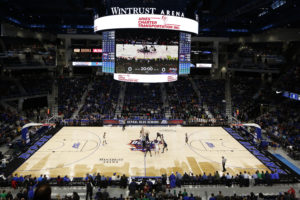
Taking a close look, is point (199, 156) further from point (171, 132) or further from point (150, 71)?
point (150, 71)

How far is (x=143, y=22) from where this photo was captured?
19.9 metres

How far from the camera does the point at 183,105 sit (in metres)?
33.5

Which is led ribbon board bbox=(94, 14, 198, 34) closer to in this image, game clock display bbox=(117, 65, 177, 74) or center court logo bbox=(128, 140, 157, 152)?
game clock display bbox=(117, 65, 177, 74)

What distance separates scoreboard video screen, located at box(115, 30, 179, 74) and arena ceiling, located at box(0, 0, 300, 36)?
2.74 meters

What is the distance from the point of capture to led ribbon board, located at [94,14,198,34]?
19.9 m

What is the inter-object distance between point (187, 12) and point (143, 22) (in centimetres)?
564

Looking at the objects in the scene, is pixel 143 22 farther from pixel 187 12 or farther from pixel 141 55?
pixel 187 12

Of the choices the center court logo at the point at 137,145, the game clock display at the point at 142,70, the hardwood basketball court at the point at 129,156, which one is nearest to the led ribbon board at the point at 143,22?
the game clock display at the point at 142,70

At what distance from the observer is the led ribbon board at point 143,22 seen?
19859 millimetres

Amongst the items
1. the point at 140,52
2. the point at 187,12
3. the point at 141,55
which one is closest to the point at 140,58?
the point at 141,55

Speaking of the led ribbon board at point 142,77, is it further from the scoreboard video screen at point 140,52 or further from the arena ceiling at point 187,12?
the arena ceiling at point 187,12

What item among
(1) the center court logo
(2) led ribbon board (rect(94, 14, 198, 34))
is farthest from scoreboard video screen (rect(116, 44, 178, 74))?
(1) the center court logo

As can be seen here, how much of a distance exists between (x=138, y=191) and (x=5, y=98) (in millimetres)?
25355

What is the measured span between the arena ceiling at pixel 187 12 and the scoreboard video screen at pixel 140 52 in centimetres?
274
